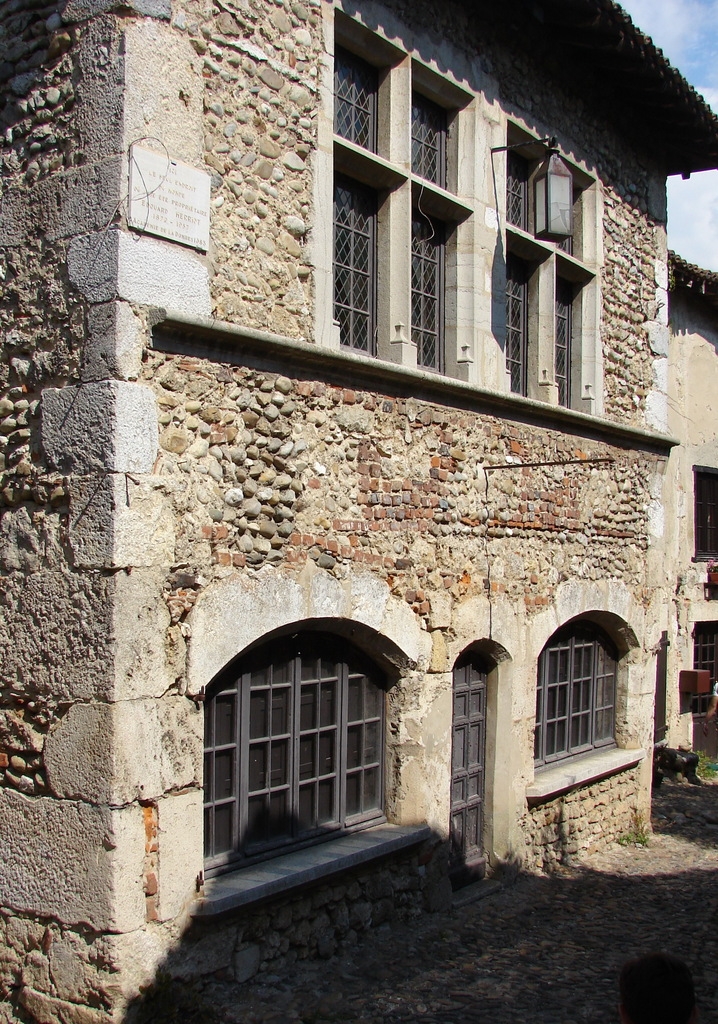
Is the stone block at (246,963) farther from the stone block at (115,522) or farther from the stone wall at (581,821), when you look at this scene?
the stone wall at (581,821)

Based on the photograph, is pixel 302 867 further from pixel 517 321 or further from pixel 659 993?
pixel 517 321

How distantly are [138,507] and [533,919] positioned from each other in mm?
3848

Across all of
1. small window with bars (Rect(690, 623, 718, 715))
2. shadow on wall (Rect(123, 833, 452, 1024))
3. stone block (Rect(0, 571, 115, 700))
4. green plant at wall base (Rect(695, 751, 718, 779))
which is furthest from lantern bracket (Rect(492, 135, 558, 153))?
green plant at wall base (Rect(695, 751, 718, 779))

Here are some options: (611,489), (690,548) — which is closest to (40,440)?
(611,489)

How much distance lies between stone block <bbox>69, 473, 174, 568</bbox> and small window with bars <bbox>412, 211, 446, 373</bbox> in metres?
2.63

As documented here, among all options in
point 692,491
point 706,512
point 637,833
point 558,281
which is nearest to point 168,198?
point 558,281

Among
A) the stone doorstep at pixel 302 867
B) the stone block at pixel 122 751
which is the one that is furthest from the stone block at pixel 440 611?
the stone block at pixel 122 751

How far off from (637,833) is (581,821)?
0.95 metres

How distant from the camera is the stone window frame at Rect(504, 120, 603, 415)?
24.2 ft

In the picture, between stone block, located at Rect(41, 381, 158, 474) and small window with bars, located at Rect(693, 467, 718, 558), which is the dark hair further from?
small window with bars, located at Rect(693, 467, 718, 558)

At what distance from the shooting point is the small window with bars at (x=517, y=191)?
7352mm

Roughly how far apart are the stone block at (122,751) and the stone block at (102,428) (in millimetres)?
1038

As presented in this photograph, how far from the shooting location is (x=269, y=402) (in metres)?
5.02

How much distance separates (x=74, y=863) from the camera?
4.28 m
